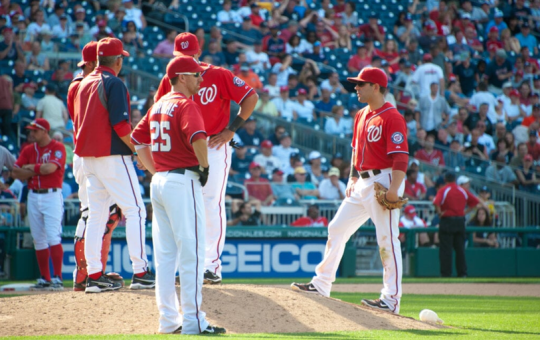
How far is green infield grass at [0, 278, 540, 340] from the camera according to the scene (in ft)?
18.9

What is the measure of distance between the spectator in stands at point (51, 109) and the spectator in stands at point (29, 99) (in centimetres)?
53

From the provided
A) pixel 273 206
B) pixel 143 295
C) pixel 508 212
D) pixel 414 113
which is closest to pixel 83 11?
pixel 273 206

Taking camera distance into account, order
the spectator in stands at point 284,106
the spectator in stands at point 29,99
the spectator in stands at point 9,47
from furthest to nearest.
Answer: the spectator in stands at point 284,106 < the spectator in stands at point 9,47 < the spectator in stands at point 29,99

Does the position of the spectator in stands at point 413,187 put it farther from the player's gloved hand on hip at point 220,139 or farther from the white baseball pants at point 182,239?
the white baseball pants at point 182,239

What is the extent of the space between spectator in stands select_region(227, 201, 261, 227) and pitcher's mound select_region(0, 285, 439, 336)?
687 centimetres

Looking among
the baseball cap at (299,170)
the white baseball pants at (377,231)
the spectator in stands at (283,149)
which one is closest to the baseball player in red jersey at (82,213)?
the white baseball pants at (377,231)

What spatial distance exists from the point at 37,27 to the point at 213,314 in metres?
13.0

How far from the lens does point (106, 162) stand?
22.1 feet

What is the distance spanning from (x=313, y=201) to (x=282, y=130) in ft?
8.80

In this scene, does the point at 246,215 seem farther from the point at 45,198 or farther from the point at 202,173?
the point at 202,173

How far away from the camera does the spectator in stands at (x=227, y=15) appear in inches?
790

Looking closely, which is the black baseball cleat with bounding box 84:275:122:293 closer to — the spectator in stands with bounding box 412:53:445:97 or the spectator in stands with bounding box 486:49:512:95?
the spectator in stands with bounding box 412:53:445:97

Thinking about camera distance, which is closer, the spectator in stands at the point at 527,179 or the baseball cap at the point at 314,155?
the baseball cap at the point at 314,155

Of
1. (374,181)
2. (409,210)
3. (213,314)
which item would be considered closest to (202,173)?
(213,314)
